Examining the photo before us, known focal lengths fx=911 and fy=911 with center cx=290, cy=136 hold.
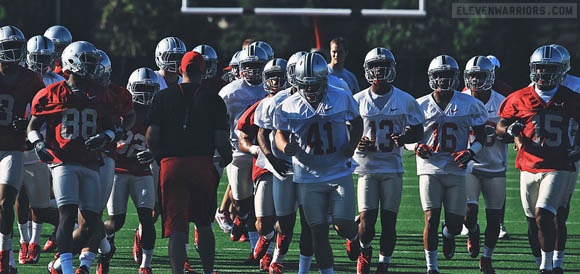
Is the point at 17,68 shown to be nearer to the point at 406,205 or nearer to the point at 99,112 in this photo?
the point at 99,112

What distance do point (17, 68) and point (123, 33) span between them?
30780 millimetres

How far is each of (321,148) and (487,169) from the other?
2.25 meters

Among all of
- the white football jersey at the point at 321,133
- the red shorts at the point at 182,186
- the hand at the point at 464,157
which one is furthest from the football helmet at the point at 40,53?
the hand at the point at 464,157

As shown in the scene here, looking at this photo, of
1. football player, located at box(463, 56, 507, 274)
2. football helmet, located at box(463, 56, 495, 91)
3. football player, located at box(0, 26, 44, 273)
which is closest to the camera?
football player, located at box(0, 26, 44, 273)

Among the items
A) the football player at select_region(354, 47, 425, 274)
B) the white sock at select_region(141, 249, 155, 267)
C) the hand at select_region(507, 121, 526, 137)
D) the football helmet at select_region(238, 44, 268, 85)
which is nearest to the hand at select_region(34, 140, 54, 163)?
the white sock at select_region(141, 249, 155, 267)

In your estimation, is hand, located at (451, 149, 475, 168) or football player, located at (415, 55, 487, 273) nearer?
hand, located at (451, 149, 475, 168)

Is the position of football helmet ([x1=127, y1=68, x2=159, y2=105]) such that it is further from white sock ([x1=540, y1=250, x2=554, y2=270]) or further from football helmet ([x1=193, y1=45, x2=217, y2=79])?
white sock ([x1=540, y1=250, x2=554, y2=270])

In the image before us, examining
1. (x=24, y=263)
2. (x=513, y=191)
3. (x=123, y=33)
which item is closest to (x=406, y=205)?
(x=513, y=191)

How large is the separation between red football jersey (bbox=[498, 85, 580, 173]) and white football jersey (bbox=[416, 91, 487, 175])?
42 centimetres

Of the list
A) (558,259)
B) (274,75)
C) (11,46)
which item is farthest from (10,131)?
(558,259)

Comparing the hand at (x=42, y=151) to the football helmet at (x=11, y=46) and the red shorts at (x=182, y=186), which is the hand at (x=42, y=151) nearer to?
the red shorts at (x=182, y=186)

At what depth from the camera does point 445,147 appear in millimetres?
7125

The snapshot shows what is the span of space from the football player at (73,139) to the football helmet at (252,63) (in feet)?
6.72

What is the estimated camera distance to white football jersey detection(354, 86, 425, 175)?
7016 millimetres
